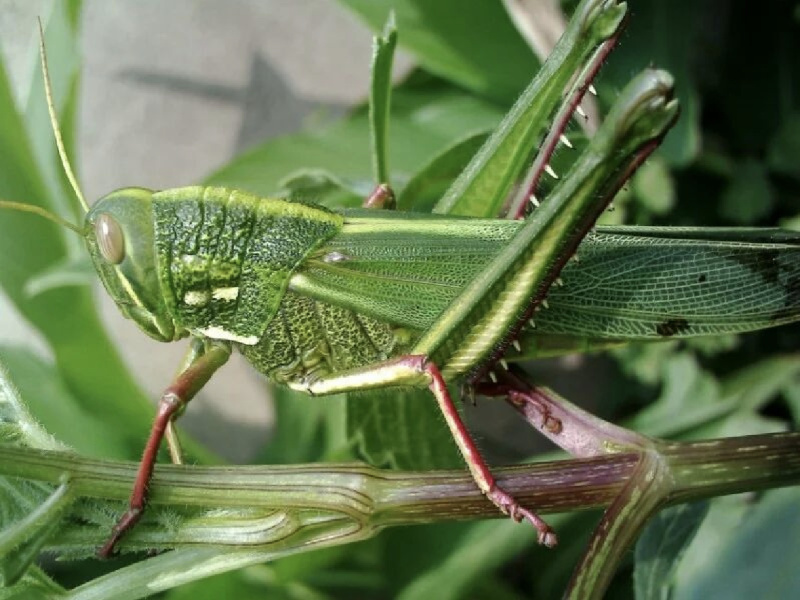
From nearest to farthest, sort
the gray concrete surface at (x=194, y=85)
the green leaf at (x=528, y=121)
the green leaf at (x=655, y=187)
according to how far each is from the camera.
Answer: the green leaf at (x=528, y=121) < the green leaf at (x=655, y=187) < the gray concrete surface at (x=194, y=85)

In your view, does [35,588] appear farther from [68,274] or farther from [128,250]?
[68,274]

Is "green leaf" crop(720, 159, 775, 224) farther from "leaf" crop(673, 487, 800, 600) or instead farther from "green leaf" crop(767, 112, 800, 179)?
"leaf" crop(673, 487, 800, 600)

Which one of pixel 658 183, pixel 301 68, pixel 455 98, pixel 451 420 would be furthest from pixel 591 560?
pixel 301 68

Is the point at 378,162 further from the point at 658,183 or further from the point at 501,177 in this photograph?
the point at 658,183

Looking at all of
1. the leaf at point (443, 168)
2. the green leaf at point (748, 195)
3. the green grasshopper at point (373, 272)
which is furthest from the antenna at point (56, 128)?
the green leaf at point (748, 195)

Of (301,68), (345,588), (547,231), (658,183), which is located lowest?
(345,588)

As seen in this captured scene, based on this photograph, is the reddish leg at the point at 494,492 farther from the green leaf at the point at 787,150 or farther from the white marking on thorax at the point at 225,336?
the green leaf at the point at 787,150

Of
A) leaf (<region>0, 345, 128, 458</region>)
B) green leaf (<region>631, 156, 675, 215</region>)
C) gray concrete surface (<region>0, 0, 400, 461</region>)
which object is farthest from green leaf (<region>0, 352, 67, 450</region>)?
gray concrete surface (<region>0, 0, 400, 461</region>)
